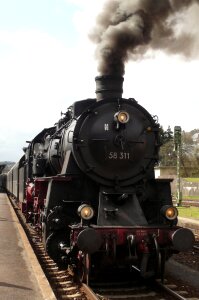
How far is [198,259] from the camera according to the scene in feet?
32.1

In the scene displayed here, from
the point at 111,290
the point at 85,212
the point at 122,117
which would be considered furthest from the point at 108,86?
the point at 111,290

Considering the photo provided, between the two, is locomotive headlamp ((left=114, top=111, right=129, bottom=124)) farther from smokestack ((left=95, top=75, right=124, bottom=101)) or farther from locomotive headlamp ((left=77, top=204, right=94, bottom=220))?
locomotive headlamp ((left=77, top=204, right=94, bottom=220))

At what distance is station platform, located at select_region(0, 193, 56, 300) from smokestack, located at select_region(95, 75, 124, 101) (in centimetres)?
350

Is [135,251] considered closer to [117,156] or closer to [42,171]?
[117,156]

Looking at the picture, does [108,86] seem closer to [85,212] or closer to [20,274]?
[85,212]

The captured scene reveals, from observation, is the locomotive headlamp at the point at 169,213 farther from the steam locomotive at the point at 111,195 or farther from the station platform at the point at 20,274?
the station platform at the point at 20,274

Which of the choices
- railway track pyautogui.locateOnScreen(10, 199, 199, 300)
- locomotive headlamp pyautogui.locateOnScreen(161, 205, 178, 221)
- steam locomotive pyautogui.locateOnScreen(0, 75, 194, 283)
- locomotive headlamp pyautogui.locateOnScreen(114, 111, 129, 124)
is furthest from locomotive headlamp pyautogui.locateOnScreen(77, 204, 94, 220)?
locomotive headlamp pyautogui.locateOnScreen(114, 111, 129, 124)

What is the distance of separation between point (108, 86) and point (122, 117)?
0.87m

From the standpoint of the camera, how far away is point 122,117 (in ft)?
24.4

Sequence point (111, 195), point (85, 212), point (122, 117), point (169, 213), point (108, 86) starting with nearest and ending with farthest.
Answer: point (85, 212) < point (169, 213) < point (122, 117) < point (111, 195) < point (108, 86)

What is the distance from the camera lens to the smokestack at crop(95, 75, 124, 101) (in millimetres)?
7941

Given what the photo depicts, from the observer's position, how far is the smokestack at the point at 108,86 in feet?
26.1

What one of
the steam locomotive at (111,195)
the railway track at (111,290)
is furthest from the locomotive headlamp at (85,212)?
the railway track at (111,290)

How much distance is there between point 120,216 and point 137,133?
163 cm
